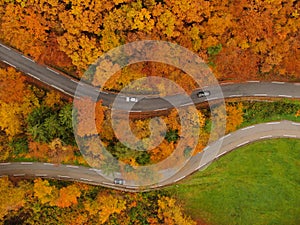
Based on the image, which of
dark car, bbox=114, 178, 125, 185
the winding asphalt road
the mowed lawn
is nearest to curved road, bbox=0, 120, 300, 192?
the winding asphalt road

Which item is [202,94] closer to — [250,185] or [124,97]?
[124,97]

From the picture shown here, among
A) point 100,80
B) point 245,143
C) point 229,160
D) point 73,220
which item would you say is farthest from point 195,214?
point 100,80

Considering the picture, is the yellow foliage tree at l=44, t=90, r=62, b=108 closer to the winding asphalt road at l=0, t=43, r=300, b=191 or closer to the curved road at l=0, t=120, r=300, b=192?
the winding asphalt road at l=0, t=43, r=300, b=191

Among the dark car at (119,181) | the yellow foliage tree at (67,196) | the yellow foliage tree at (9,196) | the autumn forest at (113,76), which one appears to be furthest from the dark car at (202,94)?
the yellow foliage tree at (9,196)

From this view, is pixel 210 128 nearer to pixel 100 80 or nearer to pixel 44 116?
pixel 100 80

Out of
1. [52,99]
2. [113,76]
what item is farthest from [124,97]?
[52,99]

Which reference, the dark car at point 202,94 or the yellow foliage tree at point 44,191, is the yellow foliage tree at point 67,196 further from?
the dark car at point 202,94
